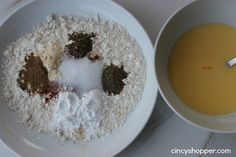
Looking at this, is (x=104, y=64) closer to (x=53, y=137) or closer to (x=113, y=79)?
(x=113, y=79)

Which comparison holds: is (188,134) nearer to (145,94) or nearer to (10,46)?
(145,94)

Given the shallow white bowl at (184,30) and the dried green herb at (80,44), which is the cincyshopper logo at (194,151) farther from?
the dried green herb at (80,44)

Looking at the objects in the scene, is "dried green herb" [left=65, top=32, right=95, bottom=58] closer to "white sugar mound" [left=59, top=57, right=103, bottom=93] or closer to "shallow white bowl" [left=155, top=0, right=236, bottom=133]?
"white sugar mound" [left=59, top=57, right=103, bottom=93]

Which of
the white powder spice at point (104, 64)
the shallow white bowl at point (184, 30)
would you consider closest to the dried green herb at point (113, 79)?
the white powder spice at point (104, 64)

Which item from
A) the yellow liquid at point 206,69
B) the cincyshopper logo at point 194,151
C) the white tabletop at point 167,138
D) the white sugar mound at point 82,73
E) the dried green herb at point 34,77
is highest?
the dried green herb at point 34,77

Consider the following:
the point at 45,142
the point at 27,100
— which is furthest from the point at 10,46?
the point at 45,142

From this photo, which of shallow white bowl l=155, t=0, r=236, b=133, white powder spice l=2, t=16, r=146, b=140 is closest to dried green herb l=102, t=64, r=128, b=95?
white powder spice l=2, t=16, r=146, b=140

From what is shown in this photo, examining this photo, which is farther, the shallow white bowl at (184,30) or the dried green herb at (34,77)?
the dried green herb at (34,77)

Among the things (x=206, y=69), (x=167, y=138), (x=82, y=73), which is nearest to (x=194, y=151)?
(x=167, y=138)
